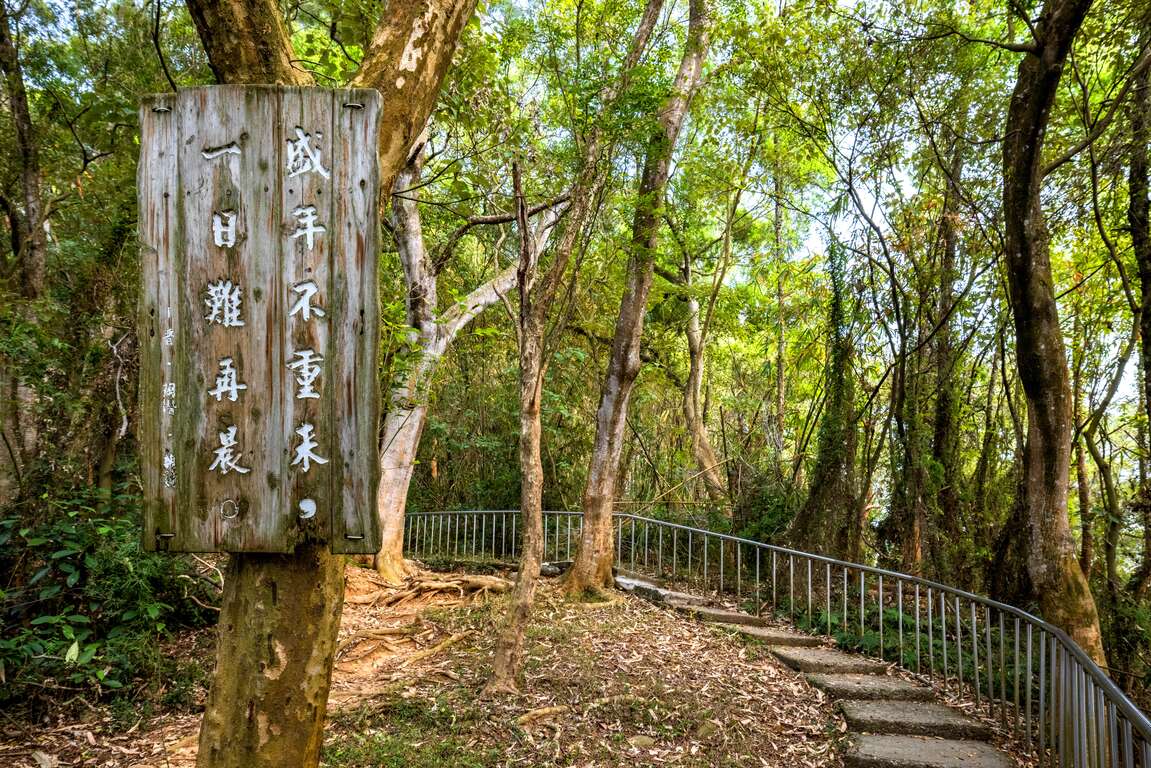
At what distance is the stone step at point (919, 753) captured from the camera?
4234 mm

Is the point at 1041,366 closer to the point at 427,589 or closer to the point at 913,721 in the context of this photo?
the point at 913,721

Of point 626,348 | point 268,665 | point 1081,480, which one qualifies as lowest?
point 268,665

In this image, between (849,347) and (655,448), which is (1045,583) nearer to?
(849,347)

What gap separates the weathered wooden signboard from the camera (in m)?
2.01

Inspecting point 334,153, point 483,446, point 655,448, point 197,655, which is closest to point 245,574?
point 334,153

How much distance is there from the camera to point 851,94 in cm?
707

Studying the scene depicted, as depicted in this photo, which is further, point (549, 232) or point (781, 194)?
point (781, 194)

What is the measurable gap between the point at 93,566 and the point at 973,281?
8.67m

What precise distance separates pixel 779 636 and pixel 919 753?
214 centimetres

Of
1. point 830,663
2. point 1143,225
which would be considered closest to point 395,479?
point 830,663

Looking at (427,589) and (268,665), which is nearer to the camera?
(268,665)

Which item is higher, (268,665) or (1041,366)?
(1041,366)

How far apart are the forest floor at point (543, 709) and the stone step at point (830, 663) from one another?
6.1 inches

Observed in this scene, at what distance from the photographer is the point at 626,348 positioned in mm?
7672
